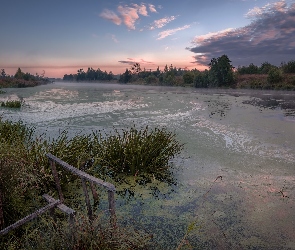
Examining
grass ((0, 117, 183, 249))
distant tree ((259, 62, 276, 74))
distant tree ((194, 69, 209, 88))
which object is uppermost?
distant tree ((259, 62, 276, 74))

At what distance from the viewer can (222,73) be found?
8719 centimetres

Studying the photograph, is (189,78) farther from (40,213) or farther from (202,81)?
(40,213)

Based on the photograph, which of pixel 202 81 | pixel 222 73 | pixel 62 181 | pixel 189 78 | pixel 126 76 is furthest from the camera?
pixel 126 76

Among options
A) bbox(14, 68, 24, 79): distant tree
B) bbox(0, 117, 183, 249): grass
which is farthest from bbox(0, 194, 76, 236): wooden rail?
bbox(14, 68, 24, 79): distant tree

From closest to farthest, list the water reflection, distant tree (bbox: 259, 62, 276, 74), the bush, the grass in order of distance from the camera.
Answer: the grass, the water reflection, the bush, distant tree (bbox: 259, 62, 276, 74)

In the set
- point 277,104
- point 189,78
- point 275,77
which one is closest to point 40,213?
point 277,104

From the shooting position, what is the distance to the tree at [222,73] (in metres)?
86.8

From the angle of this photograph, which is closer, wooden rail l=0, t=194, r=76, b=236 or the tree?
wooden rail l=0, t=194, r=76, b=236

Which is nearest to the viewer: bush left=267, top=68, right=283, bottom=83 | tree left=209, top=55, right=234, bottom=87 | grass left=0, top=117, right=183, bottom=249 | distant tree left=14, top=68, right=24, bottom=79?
grass left=0, top=117, right=183, bottom=249

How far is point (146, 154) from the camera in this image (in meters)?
8.42

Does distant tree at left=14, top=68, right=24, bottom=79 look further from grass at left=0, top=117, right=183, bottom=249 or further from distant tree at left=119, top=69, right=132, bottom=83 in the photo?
grass at left=0, top=117, right=183, bottom=249

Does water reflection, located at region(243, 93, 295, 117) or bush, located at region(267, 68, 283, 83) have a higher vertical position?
bush, located at region(267, 68, 283, 83)

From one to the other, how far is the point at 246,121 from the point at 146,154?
13.9 m

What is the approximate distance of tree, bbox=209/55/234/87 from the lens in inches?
3418
